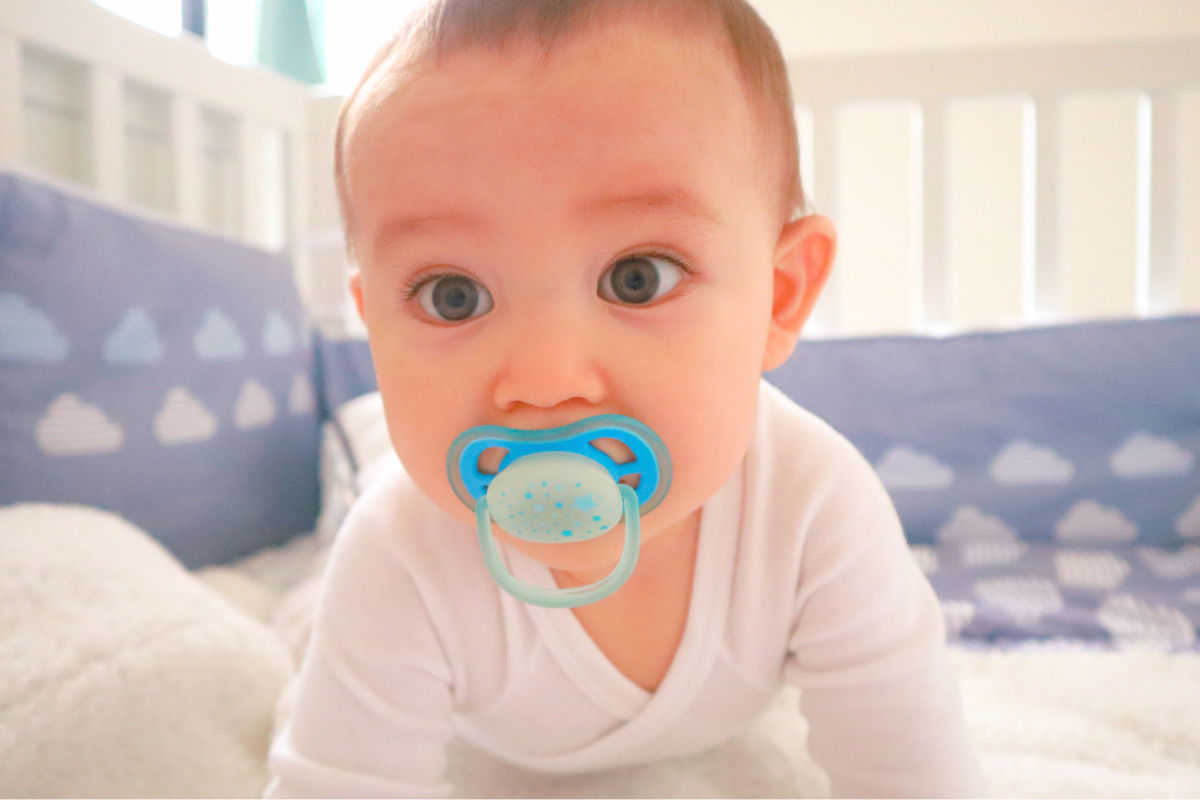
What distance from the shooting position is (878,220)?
8.11 feet

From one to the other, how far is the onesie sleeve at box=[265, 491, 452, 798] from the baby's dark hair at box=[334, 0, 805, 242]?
24 centimetres

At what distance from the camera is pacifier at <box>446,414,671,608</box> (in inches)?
16.0

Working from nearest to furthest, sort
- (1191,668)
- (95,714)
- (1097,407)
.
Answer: (95,714) → (1191,668) → (1097,407)

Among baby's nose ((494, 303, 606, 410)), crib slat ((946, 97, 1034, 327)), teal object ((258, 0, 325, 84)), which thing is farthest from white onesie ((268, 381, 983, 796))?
crib slat ((946, 97, 1034, 327))

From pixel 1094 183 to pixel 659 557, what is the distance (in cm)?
236

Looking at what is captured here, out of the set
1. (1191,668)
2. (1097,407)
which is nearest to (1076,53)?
(1097,407)

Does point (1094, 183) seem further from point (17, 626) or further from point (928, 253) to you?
point (17, 626)

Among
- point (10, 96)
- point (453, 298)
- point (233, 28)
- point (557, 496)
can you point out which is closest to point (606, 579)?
point (557, 496)

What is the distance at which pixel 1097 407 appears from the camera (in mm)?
1290

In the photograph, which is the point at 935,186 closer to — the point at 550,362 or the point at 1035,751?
the point at 1035,751

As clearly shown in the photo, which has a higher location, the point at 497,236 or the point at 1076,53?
the point at 1076,53

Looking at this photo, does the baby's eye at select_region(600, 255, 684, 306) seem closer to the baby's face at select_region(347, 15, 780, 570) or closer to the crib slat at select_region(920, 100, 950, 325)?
the baby's face at select_region(347, 15, 780, 570)

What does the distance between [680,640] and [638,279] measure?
0.29 metres

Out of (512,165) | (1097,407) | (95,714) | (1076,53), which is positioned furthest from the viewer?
(1076,53)
